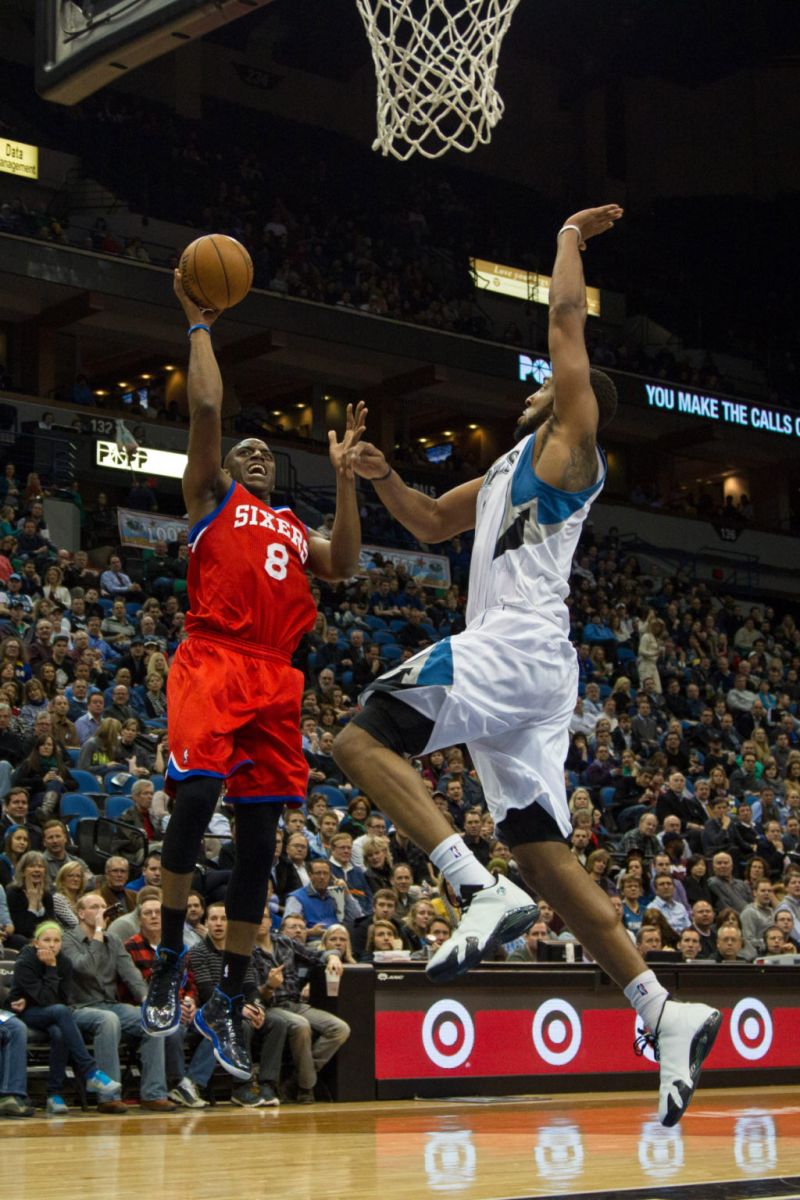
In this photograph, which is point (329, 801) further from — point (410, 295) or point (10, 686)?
point (410, 295)

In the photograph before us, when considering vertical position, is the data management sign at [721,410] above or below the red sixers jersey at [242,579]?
above

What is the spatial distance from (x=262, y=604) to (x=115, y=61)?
370 centimetres

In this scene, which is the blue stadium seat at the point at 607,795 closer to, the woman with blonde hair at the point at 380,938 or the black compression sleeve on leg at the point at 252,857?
the woman with blonde hair at the point at 380,938

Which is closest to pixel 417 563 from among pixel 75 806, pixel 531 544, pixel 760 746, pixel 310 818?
pixel 760 746

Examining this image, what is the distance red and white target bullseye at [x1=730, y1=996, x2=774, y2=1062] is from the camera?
12.6 meters

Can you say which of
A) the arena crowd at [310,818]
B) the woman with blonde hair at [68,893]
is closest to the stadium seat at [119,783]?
the arena crowd at [310,818]

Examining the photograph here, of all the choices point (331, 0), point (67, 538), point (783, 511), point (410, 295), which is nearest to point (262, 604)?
point (67, 538)

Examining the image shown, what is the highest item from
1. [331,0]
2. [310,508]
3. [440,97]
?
[331,0]

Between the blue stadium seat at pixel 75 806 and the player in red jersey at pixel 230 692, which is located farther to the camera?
the blue stadium seat at pixel 75 806

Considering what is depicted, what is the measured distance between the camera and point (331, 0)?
1084 inches

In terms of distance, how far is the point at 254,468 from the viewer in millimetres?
5781

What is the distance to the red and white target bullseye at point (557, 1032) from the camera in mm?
11539

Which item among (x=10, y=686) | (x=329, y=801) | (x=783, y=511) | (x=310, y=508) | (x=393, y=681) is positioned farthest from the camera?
(x=783, y=511)

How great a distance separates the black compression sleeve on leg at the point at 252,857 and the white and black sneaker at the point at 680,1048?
4.98 ft
